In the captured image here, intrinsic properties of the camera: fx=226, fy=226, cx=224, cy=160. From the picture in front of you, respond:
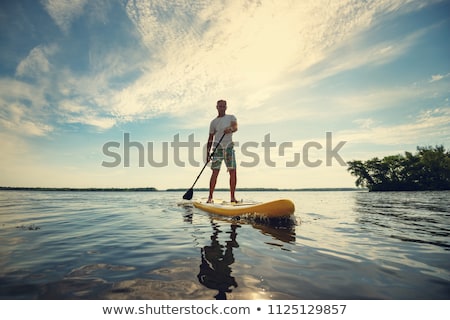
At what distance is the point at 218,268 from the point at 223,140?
619 cm

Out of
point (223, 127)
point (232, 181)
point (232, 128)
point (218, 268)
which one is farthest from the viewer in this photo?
point (223, 127)

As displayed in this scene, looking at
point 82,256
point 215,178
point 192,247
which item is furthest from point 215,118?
point 82,256

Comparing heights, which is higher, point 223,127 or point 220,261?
point 223,127

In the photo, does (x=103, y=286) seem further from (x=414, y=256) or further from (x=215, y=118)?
(x=215, y=118)

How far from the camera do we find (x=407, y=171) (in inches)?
1912

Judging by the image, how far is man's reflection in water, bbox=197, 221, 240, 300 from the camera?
200 centimetres

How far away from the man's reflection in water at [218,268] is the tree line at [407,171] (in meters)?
58.7

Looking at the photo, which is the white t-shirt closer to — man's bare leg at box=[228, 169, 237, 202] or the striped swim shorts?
the striped swim shorts

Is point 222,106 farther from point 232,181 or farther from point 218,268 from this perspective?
point 218,268

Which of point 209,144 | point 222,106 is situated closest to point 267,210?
point 209,144

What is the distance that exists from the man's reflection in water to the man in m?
4.67

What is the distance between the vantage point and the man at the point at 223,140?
8.09m
